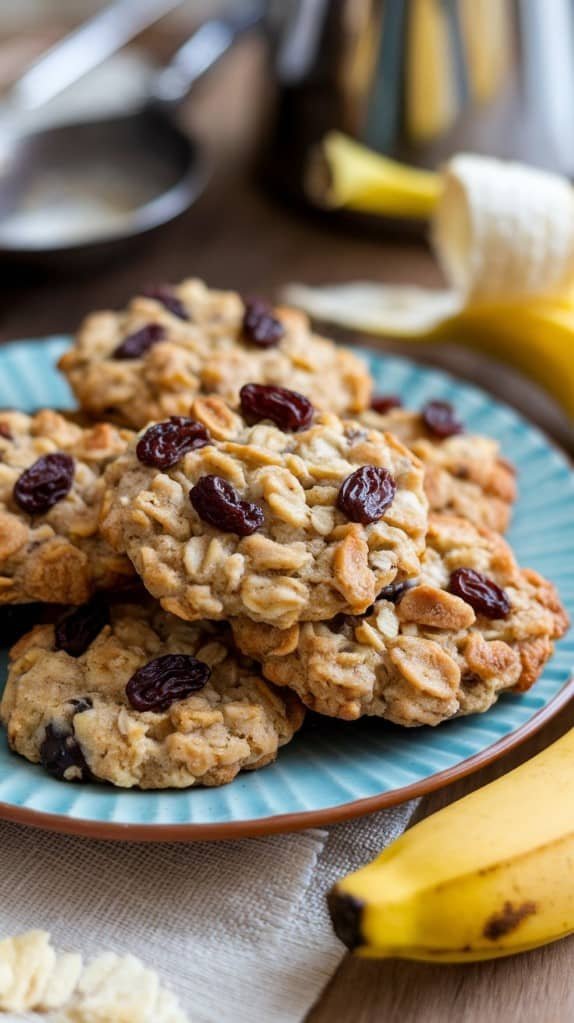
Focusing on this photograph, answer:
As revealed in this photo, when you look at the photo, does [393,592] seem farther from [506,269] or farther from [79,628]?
[506,269]

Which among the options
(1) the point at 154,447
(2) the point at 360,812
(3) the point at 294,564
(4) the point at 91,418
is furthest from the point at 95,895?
(4) the point at 91,418

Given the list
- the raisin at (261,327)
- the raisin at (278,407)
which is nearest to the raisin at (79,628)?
the raisin at (278,407)

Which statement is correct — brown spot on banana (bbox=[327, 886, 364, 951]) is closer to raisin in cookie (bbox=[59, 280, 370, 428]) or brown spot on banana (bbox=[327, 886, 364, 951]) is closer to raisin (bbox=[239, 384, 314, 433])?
raisin (bbox=[239, 384, 314, 433])

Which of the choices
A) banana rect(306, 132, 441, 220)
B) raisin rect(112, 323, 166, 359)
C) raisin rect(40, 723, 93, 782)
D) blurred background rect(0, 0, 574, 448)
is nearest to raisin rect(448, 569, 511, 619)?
raisin rect(40, 723, 93, 782)

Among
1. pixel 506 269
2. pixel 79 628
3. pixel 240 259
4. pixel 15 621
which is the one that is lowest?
pixel 240 259

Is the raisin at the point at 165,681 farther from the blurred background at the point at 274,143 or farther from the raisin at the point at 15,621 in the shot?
the blurred background at the point at 274,143

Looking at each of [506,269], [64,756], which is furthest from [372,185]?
[64,756]
